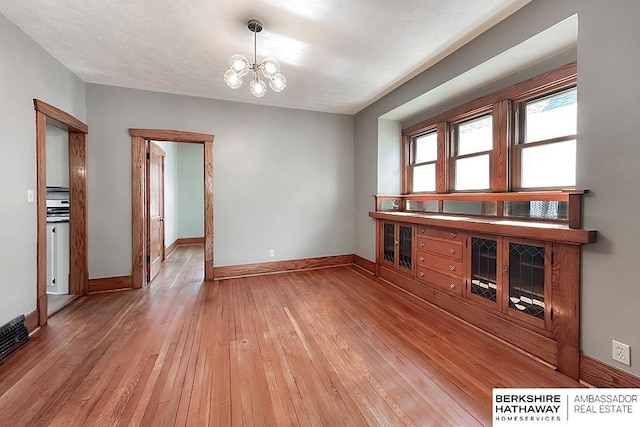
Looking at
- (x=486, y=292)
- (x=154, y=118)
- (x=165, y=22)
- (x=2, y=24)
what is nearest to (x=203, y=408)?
(x=486, y=292)

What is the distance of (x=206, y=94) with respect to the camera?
3.86 meters

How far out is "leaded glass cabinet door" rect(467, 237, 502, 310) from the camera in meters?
2.40

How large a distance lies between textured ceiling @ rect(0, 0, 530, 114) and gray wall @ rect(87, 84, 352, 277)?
1.56ft

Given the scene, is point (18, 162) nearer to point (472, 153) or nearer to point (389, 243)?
point (389, 243)

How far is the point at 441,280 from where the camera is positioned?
3.00m

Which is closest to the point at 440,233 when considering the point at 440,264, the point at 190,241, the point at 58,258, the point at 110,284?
the point at 440,264

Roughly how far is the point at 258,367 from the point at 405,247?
2.47m

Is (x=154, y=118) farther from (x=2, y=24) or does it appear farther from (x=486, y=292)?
(x=486, y=292)

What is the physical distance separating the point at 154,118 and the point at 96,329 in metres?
2.76

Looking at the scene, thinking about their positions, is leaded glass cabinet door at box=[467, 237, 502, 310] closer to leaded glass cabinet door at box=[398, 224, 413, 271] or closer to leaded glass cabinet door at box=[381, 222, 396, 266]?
leaded glass cabinet door at box=[398, 224, 413, 271]

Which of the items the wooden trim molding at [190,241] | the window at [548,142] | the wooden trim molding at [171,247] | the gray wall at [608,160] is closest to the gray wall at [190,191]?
the wooden trim molding at [190,241]

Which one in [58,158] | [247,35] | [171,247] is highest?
[247,35]

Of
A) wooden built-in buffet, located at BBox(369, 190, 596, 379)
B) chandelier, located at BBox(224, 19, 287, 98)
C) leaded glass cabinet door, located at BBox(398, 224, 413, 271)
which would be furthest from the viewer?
leaded glass cabinet door, located at BBox(398, 224, 413, 271)

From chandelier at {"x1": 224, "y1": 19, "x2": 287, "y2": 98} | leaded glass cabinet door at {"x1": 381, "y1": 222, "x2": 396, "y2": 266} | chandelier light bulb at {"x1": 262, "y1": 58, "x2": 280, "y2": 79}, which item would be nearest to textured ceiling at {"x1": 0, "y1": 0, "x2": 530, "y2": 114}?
chandelier at {"x1": 224, "y1": 19, "x2": 287, "y2": 98}
